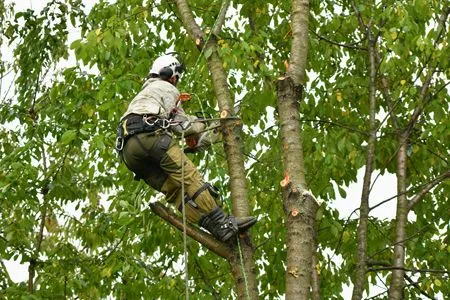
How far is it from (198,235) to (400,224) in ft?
8.63

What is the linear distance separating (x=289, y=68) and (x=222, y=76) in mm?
480

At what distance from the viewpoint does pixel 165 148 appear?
230 inches

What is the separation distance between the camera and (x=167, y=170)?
5.93m

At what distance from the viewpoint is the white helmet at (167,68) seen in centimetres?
624

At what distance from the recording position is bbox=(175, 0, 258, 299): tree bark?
195 inches

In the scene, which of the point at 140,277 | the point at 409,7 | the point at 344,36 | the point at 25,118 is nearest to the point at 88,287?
the point at 140,277

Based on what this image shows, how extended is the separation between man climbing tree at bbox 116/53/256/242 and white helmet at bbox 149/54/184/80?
9 cm

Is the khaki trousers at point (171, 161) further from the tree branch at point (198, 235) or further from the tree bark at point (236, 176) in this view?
the tree bark at point (236, 176)

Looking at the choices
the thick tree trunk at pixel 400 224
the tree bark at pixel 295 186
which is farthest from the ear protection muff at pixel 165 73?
the thick tree trunk at pixel 400 224

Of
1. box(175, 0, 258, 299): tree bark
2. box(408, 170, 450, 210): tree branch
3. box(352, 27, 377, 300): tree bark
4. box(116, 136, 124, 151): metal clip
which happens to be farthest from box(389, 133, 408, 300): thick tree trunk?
box(116, 136, 124, 151): metal clip

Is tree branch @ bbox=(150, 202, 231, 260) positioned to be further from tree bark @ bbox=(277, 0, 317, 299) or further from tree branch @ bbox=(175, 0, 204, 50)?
tree branch @ bbox=(175, 0, 204, 50)

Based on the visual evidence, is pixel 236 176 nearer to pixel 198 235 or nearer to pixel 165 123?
pixel 198 235

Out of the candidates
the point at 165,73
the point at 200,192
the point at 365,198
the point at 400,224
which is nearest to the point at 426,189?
the point at 400,224

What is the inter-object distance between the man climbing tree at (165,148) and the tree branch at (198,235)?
234mm
